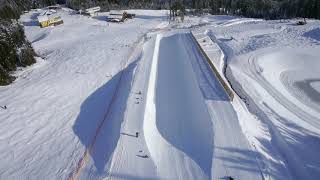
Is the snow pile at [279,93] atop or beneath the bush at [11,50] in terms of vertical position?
beneath

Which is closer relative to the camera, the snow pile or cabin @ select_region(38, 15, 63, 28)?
the snow pile

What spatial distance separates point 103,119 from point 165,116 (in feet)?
11.0

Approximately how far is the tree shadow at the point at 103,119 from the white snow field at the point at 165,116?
7cm

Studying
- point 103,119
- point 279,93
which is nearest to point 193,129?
point 103,119

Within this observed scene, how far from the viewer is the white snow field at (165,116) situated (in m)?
13.4

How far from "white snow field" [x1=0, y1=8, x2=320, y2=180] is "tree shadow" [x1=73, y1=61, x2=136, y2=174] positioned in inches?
2.7

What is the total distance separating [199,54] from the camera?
3127 cm

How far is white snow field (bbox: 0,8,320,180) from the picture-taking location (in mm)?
13398

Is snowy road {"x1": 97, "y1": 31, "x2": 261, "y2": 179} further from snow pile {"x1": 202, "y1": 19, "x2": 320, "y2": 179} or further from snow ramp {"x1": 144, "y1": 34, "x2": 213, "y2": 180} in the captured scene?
snow pile {"x1": 202, "y1": 19, "x2": 320, "y2": 179}

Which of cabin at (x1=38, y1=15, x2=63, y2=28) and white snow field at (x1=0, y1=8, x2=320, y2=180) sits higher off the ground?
cabin at (x1=38, y1=15, x2=63, y2=28)

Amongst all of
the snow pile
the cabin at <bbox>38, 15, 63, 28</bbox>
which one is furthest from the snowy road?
the cabin at <bbox>38, 15, 63, 28</bbox>

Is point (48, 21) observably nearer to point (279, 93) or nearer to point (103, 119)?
point (103, 119)

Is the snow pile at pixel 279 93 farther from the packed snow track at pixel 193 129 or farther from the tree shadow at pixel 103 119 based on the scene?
the tree shadow at pixel 103 119

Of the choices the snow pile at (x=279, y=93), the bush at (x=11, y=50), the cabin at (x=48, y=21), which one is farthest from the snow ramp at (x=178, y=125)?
the cabin at (x=48, y=21)
